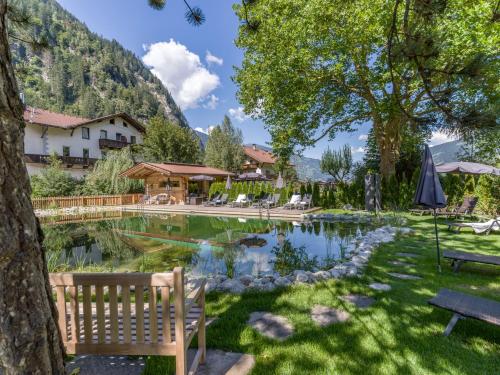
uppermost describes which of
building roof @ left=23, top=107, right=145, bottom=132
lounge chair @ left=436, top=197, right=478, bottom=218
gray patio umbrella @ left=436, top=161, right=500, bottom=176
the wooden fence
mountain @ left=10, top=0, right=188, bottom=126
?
mountain @ left=10, top=0, right=188, bottom=126

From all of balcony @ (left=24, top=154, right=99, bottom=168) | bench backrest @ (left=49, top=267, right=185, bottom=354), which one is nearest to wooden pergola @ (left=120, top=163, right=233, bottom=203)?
balcony @ (left=24, top=154, right=99, bottom=168)

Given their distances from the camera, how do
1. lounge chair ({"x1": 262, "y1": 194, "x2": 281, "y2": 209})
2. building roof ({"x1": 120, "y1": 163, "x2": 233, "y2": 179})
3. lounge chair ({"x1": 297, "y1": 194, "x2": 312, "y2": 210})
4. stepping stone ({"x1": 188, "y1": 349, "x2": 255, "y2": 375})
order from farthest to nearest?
building roof ({"x1": 120, "y1": 163, "x2": 233, "y2": 179}) < lounge chair ({"x1": 262, "y1": 194, "x2": 281, "y2": 209}) < lounge chair ({"x1": 297, "y1": 194, "x2": 312, "y2": 210}) < stepping stone ({"x1": 188, "y1": 349, "x2": 255, "y2": 375})

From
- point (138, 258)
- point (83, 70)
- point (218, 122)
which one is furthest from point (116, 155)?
point (83, 70)

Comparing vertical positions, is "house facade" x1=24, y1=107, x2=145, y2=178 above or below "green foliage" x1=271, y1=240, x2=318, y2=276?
above

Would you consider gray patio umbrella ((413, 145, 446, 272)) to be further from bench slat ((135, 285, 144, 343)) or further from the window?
the window

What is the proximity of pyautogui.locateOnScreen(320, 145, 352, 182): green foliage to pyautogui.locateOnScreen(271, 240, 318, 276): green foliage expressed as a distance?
825 inches

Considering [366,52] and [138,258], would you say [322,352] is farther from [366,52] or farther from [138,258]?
[366,52]

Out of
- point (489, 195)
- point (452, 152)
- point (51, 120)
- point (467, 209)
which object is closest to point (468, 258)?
point (467, 209)

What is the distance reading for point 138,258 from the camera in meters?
6.82

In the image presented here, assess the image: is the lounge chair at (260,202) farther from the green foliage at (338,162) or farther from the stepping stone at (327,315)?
the stepping stone at (327,315)

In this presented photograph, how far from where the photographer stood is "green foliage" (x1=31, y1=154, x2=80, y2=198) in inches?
726

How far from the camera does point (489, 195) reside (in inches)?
420

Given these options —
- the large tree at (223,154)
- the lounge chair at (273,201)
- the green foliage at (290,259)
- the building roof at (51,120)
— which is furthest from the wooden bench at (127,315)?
the large tree at (223,154)

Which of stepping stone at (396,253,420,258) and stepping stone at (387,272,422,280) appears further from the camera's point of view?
stepping stone at (396,253,420,258)
